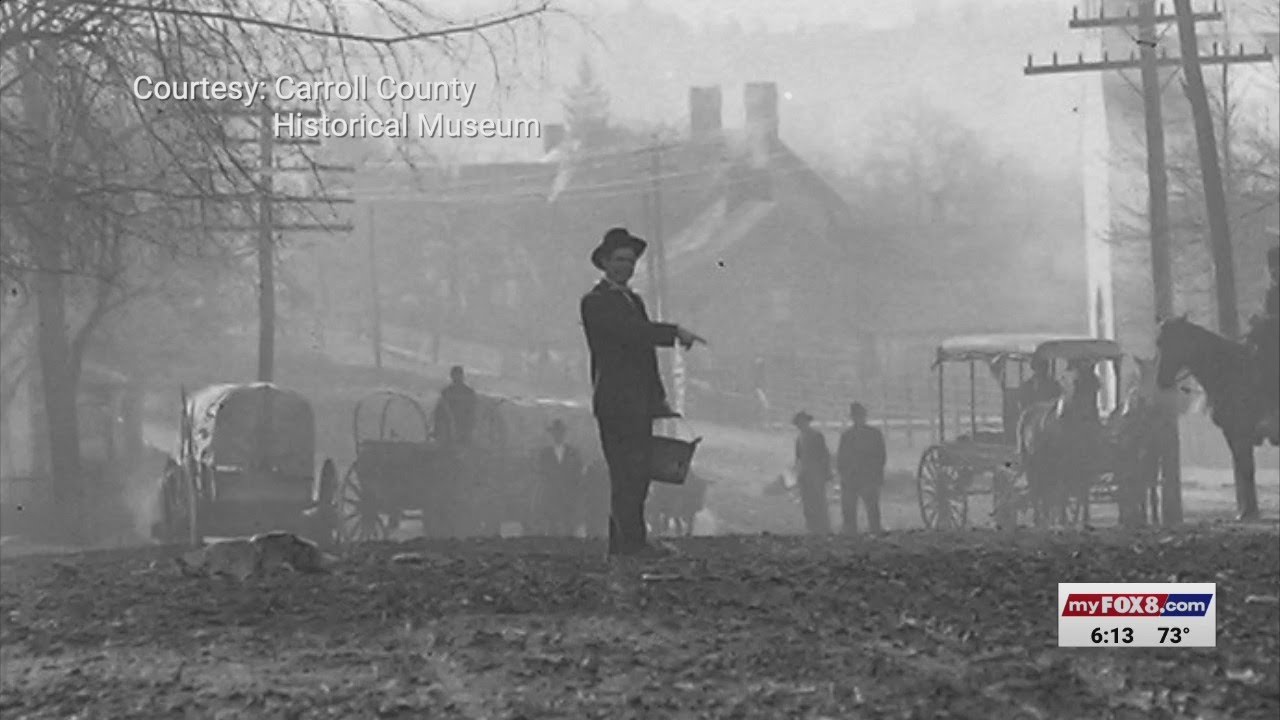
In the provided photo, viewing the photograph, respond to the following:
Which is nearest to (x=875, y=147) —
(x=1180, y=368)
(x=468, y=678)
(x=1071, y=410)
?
(x=1071, y=410)

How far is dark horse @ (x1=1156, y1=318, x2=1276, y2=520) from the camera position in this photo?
75.7ft

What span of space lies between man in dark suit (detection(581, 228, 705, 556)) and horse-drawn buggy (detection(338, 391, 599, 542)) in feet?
53.8

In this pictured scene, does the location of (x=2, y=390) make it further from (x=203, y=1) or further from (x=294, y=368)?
(x=203, y=1)

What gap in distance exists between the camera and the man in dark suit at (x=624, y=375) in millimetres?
13172

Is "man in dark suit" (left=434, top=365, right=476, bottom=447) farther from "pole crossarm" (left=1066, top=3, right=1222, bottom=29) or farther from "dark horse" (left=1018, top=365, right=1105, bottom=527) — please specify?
"pole crossarm" (left=1066, top=3, right=1222, bottom=29)

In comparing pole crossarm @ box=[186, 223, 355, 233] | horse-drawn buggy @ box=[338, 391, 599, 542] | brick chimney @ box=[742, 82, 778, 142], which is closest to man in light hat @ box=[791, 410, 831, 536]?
horse-drawn buggy @ box=[338, 391, 599, 542]

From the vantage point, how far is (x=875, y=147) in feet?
260

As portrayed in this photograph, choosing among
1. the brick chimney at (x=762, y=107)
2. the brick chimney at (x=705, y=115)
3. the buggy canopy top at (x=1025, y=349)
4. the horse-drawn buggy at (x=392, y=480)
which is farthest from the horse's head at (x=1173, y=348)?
the brick chimney at (x=762, y=107)

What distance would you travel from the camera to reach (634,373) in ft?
44.1

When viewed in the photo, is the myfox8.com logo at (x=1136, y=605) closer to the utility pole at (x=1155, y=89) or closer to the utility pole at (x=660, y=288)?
the utility pole at (x=1155, y=89)

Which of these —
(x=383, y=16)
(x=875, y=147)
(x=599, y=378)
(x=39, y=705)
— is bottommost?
(x=39, y=705)

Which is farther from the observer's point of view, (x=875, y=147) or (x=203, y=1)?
(x=875, y=147)

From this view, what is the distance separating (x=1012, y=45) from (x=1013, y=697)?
2777 inches

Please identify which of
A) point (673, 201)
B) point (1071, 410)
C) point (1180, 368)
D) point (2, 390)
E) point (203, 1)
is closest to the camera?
point (203, 1)
